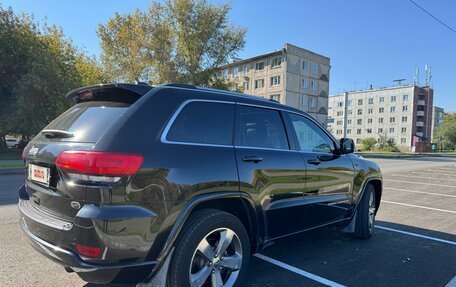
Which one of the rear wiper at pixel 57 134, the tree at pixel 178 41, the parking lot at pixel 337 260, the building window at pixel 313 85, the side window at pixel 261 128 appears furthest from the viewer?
the building window at pixel 313 85

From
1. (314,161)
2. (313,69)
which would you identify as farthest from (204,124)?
(313,69)

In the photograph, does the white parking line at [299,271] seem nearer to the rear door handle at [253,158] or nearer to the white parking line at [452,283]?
the white parking line at [452,283]

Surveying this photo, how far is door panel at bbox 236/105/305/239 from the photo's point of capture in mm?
3170

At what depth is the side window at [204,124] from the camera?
9.16 feet

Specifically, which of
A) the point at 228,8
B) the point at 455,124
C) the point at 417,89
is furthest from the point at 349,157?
the point at 455,124

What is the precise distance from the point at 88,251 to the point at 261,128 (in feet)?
6.69

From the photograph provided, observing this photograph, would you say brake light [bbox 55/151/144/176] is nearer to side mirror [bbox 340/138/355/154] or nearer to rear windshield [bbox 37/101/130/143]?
rear windshield [bbox 37/101/130/143]

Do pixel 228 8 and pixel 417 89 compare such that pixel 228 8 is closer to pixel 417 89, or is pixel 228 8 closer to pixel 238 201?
pixel 238 201

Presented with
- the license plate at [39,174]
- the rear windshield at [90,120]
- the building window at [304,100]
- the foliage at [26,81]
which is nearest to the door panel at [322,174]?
the rear windshield at [90,120]

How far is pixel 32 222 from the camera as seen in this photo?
2789 mm

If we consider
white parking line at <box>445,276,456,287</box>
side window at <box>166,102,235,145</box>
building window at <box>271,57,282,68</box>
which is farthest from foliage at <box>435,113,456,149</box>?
side window at <box>166,102,235,145</box>

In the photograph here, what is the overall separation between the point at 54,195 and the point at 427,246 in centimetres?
509

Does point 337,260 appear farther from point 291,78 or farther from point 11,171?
point 291,78

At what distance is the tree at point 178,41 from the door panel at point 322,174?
26539 mm
